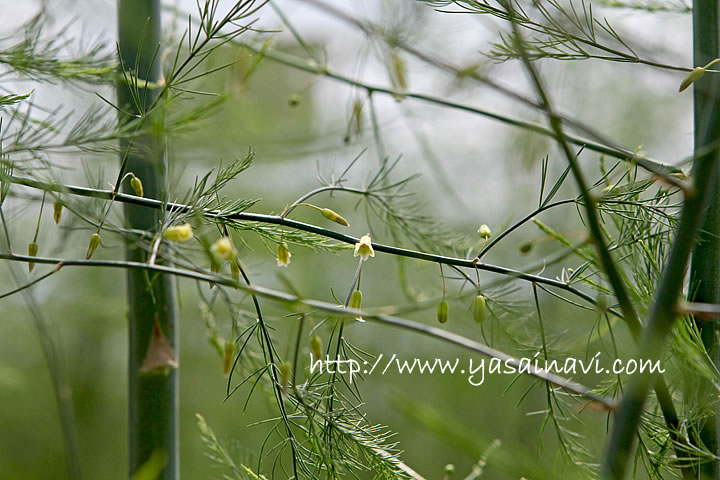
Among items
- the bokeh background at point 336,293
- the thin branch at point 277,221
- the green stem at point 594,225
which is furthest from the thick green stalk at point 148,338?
the bokeh background at point 336,293

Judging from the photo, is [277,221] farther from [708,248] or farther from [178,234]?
[708,248]

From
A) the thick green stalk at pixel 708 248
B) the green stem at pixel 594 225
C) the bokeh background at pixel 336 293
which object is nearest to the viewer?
the green stem at pixel 594 225

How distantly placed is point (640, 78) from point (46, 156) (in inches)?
60.7

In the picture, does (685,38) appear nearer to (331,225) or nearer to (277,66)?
(331,225)

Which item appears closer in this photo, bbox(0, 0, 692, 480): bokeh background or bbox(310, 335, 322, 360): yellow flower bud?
bbox(310, 335, 322, 360): yellow flower bud

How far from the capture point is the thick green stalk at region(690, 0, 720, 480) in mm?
216

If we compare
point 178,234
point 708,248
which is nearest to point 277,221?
point 178,234

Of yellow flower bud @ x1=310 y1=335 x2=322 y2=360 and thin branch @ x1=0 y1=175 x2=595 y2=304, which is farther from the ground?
thin branch @ x1=0 y1=175 x2=595 y2=304

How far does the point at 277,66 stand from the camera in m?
1.59

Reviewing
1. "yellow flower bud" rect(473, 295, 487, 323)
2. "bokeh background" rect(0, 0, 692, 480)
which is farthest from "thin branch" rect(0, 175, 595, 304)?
"bokeh background" rect(0, 0, 692, 480)

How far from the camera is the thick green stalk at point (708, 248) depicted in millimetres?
216

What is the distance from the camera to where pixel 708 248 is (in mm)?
223

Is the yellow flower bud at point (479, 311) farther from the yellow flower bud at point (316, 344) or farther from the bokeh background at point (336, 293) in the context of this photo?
the bokeh background at point (336, 293)

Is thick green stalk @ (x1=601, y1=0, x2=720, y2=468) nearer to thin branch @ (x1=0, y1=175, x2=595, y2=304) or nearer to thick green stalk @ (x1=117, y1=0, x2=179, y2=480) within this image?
thin branch @ (x1=0, y1=175, x2=595, y2=304)
